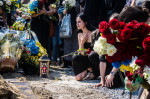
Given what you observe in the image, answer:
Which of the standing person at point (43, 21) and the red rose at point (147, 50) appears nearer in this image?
the red rose at point (147, 50)

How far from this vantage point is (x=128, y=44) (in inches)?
76.5

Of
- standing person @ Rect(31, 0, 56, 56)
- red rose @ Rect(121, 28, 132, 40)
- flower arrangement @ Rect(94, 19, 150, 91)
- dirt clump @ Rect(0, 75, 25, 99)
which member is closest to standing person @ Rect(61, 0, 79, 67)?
standing person @ Rect(31, 0, 56, 56)

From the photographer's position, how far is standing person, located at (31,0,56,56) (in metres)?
5.91

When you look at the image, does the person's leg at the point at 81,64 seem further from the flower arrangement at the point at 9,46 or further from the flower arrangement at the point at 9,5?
the flower arrangement at the point at 9,5

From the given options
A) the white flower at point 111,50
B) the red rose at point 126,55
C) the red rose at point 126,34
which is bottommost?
the red rose at point 126,55

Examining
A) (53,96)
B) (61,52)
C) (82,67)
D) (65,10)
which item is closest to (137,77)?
(53,96)

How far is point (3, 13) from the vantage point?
641 cm

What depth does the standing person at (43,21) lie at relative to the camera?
5.91 m

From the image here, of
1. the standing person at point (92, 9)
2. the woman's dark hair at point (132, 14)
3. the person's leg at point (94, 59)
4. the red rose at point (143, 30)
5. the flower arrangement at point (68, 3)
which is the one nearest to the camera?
the red rose at point (143, 30)

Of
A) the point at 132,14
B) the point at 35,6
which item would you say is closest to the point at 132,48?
the point at 132,14

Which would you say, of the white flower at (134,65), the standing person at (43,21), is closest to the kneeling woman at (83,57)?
the standing person at (43,21)

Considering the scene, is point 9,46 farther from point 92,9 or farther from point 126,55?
point 126,55

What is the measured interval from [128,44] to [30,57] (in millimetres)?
3489

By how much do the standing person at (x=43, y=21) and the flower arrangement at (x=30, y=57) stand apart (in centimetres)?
75
